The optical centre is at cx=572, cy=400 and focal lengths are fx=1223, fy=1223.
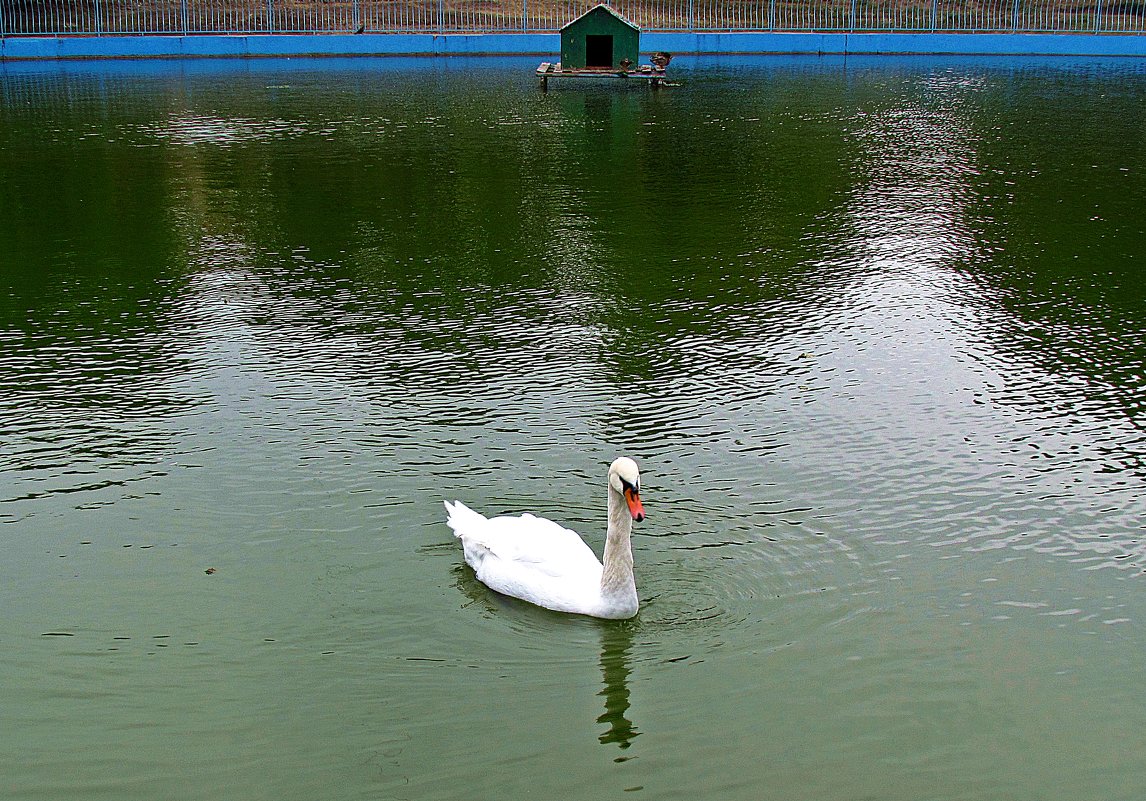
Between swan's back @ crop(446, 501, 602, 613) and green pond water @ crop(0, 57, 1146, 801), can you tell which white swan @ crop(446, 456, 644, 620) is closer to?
swan's back @ crop(446, 501, 602, 613)

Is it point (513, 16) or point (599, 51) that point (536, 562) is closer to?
point (599, 51)

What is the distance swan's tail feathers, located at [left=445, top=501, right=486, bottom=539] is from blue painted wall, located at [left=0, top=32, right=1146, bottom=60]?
4272 centimetres

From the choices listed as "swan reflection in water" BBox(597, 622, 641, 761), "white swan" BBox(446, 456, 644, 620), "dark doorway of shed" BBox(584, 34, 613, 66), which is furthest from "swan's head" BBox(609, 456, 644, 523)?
"dark doorway of shed" BBox(584, 34, 613, 66)

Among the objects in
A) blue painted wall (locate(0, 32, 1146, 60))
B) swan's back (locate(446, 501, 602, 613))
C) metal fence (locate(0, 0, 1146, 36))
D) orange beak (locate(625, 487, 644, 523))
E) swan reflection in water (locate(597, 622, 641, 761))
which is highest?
metal fence (locate(0, 0, 1146, 36))

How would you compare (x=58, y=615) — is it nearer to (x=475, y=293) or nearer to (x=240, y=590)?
(x=240, y=590)

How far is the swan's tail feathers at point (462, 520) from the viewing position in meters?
7.34

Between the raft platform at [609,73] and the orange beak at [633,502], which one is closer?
the orange beak at [633,502]

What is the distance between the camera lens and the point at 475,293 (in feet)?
43.1

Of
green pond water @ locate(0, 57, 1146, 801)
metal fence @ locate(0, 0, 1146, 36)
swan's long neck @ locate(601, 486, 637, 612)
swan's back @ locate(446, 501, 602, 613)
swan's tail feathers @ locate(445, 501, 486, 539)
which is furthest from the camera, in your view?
metal fence @ locate(0, 0, 1146, 36)

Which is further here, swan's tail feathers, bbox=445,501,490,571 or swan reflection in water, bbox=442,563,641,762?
swan's tail feathers, bbox=445,501,490,571

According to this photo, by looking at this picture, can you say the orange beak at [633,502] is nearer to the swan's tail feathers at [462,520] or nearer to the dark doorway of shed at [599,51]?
the swan's tail feathers at [462,520]

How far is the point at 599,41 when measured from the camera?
39.7m

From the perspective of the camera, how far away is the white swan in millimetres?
6586

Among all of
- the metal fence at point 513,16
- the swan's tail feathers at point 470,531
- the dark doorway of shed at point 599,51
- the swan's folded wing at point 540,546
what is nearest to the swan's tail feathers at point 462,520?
the swan's tail feathers at point 470,531
